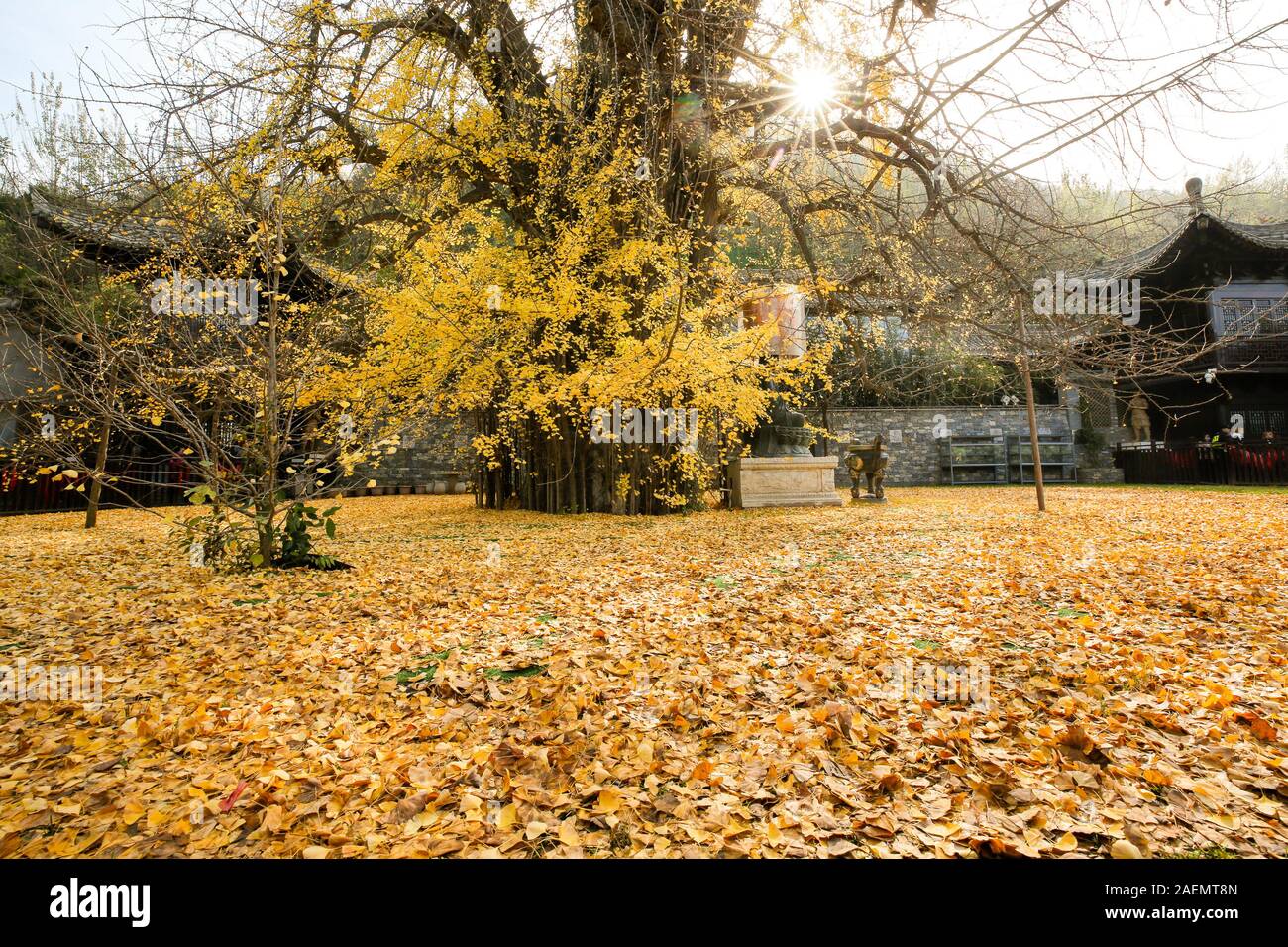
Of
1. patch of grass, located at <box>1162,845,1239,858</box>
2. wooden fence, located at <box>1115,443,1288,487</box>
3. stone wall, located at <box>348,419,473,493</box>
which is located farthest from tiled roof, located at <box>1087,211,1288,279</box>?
stone wall, located at <box>348,419,473,493</box>

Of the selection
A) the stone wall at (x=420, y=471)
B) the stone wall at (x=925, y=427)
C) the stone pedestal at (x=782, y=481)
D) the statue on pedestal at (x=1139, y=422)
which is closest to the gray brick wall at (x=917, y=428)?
the stone wall at (x=925, y=427)

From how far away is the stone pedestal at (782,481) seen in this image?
13156 mm

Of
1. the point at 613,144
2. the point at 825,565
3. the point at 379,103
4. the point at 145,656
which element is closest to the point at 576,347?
the point at 613,144

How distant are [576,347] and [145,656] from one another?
784cm

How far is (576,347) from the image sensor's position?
421 inches

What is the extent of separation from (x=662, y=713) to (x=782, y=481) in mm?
10933

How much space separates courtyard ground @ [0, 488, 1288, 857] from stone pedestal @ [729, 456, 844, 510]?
22.8 ft

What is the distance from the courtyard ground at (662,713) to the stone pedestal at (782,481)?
695 cm

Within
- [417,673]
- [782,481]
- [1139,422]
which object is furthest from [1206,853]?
[1139,422]

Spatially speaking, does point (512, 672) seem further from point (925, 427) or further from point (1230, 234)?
point (925, 427)

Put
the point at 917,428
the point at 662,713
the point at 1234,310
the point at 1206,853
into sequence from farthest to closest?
the point at 917,428 < the point at 1234,310 < the point at 662,713 < the point at 1206,853

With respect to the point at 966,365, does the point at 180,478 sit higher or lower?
lower

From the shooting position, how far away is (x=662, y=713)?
9.64 ft
